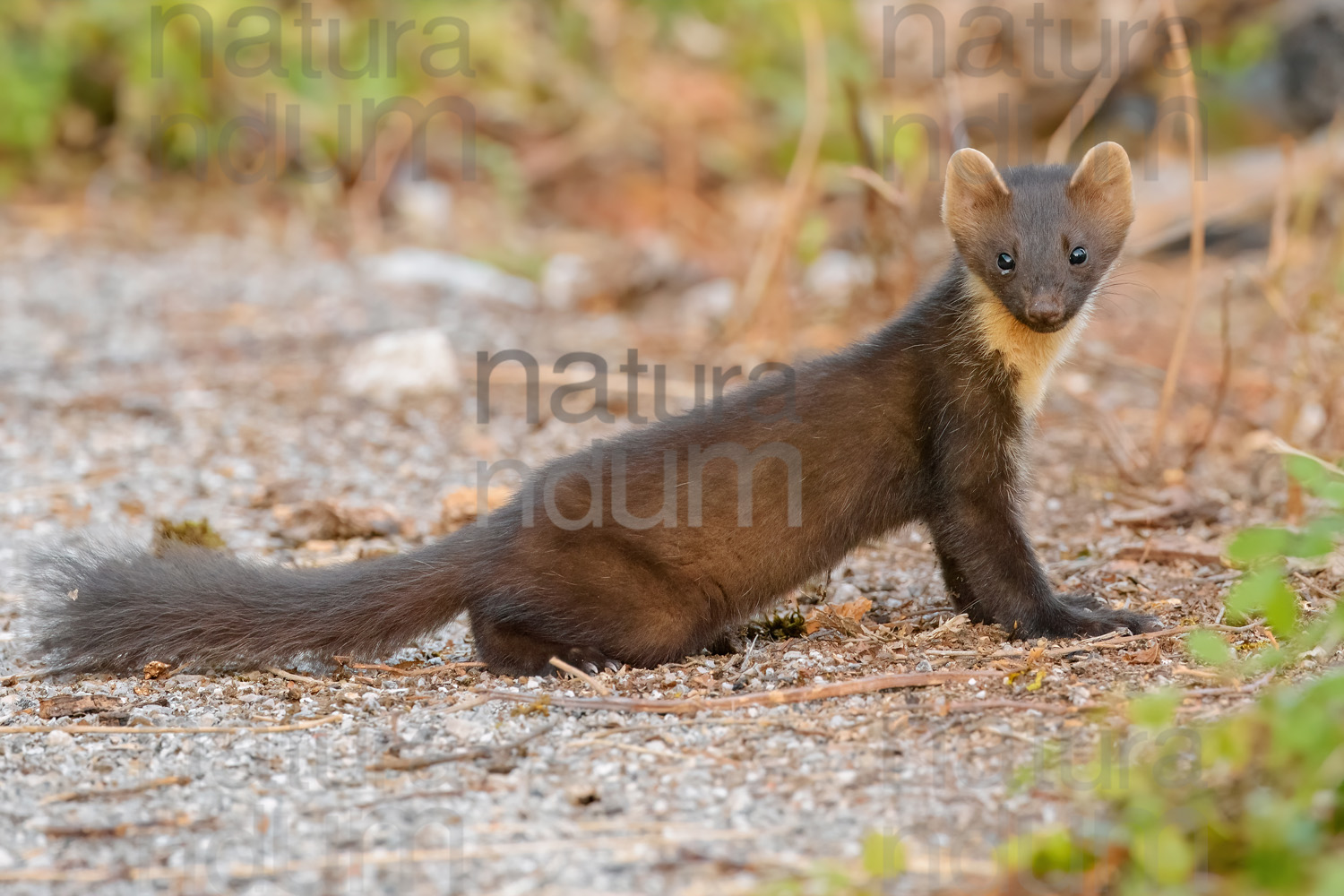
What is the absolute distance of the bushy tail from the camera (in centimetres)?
436

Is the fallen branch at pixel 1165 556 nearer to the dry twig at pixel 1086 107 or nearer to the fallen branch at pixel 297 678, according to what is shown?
the dry twig at pixel 1086 107

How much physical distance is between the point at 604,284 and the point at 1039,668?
712 centimetres

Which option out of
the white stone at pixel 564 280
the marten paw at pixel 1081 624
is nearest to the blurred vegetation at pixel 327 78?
the white stone at pixel 564 280

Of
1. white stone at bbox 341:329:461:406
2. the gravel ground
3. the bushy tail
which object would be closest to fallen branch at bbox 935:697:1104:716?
the gravel ground

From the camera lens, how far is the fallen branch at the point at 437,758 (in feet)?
11.5

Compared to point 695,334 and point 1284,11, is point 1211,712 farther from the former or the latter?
point 1284,11

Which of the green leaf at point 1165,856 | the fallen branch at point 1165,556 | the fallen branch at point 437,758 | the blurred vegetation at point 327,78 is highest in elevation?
the blurred vegetation at point 327,78

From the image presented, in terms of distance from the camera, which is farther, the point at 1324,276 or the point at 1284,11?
the point at 1284,11

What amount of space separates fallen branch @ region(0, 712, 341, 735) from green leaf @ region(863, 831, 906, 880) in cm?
176

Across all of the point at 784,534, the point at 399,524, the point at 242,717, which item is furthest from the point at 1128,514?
the point at 242,717

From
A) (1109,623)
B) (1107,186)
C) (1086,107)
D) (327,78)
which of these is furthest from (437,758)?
(327,78)

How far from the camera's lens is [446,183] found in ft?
44.0

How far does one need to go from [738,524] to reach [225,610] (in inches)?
68.2

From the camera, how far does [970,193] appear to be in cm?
474
